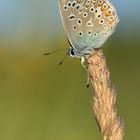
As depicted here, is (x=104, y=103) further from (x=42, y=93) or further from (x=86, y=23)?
(x=42, y=93)

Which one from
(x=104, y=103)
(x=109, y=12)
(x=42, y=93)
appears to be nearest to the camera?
(x=104, y=103)

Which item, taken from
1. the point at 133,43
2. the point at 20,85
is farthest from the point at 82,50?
the point at 133,43

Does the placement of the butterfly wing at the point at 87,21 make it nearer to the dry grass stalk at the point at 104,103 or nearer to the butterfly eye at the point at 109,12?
the butterfly eye at the point at 109,12

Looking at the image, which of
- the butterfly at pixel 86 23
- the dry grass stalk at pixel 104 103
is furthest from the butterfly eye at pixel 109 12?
the dry grass stalk at pixel 104 103

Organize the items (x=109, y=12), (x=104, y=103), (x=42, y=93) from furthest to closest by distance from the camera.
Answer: (x=42, y=93), (x=109, y=12), (x=104, y=103)

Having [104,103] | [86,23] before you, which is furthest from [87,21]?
[104,103]

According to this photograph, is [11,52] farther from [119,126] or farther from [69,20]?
[119,126]
